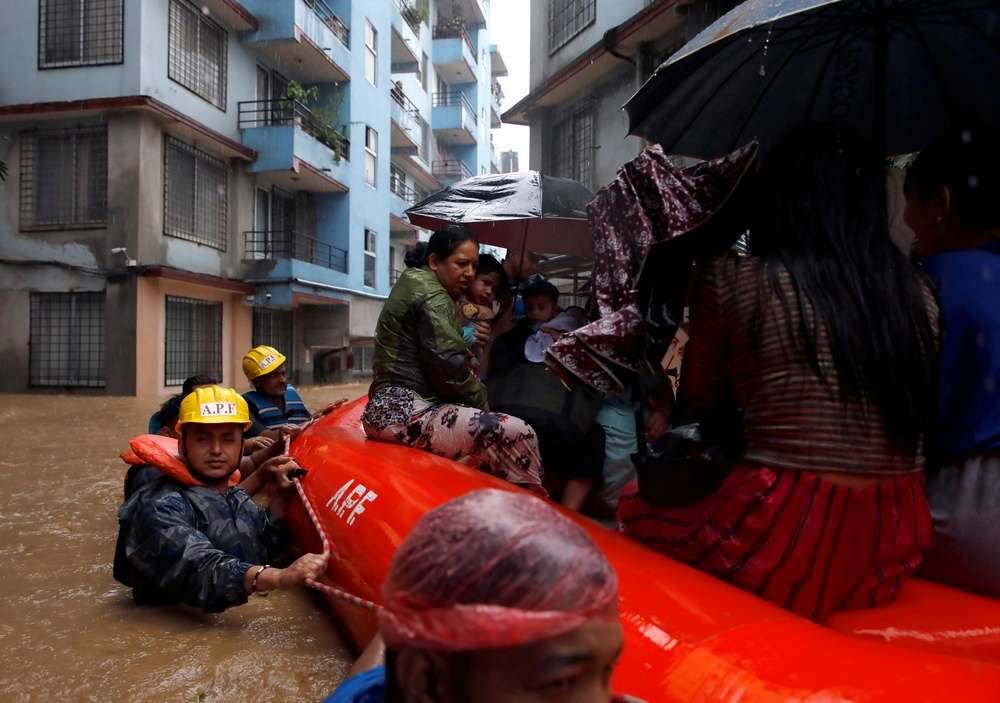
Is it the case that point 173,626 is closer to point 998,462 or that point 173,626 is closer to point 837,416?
point 837,416

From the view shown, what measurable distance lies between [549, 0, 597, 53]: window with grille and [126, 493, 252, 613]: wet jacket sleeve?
11487mm

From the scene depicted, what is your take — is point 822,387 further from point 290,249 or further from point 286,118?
point 290,249

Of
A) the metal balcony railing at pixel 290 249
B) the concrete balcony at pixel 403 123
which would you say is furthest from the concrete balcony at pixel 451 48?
the metal balcony railing at pixel 290 249

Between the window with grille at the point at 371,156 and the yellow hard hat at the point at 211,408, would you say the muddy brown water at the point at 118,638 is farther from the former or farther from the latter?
the window with grille at the point at 371,156

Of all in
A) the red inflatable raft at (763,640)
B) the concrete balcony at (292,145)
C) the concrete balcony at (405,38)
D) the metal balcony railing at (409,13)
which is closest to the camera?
the red inflatable raft at (763,640)

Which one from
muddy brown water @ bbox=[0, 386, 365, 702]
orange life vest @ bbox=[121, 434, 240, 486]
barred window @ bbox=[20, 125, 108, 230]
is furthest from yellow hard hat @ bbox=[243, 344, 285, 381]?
barred window @ bbox=[20, 125, 108, 230]

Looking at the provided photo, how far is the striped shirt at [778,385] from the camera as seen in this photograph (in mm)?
1710

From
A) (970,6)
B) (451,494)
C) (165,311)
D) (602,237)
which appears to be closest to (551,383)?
(451,494)

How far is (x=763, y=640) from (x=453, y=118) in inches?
1221

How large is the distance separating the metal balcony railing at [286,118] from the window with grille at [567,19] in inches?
238

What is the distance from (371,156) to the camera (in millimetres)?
22109

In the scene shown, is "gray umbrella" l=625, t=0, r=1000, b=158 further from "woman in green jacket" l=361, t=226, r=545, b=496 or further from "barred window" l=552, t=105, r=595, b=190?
"barred window" l=552, t=105, r=595, b=190

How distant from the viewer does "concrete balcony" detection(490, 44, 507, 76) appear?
40.5 meters

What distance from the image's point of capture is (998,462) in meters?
1.83
